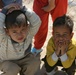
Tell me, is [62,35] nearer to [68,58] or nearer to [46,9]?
[68,58]

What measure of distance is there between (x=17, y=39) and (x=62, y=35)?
0.35 metres

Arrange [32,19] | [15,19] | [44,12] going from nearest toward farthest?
[15,19] → [32,19] → [44,12]

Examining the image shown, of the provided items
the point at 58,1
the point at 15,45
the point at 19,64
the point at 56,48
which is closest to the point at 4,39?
the point at 15,45

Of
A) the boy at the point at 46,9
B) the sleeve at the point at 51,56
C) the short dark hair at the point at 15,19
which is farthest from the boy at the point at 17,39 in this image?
the boy at the point at 46,9

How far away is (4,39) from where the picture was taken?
2092 mm

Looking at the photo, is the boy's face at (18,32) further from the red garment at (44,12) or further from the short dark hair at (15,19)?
the red garment at (44,12)

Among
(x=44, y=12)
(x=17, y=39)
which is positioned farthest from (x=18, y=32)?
(x=44, y=12)

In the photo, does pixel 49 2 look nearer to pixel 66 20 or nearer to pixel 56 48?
pixel 66 20

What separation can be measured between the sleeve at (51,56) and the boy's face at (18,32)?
274mm

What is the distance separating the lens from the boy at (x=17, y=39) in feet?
6.54

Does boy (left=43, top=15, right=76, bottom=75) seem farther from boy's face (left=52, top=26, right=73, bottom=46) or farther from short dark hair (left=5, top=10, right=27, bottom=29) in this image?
short dark hair (left=5, top=10, right=27, bottom=29)

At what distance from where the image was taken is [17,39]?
2.05 m

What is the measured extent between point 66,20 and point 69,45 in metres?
0.21

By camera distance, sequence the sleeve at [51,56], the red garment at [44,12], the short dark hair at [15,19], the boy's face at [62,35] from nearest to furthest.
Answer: the short dark hair at [15,19] → the boy's face at [62,35] → the sleeve at [51,56] → the red garment at [44,12]
